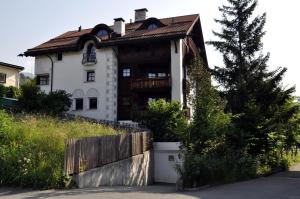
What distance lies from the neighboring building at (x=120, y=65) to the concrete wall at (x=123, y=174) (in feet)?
24.0

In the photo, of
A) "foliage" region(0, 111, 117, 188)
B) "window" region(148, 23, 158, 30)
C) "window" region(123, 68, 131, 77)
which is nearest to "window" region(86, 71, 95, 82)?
"window" region(123, 68, 131, 77)

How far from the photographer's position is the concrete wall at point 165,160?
2273cm

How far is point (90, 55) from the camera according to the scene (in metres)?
32.8

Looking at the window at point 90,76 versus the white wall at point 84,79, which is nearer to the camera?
the white wall at point 84,79

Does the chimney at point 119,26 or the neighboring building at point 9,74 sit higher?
the chimney at point 119,26

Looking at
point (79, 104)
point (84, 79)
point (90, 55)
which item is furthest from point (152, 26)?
point (79, 104)

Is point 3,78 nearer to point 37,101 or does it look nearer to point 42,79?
point 42,79

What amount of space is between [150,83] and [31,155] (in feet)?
55.9

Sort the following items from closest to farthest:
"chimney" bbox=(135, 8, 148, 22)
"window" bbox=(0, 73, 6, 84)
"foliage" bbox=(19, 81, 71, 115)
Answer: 1. "foliage" bbox=(19, 81, 71, 115)
2. "chimney" bbox=(135, 8, 148, 22)
3. "window" bbox=(0, 73, 6, 84)

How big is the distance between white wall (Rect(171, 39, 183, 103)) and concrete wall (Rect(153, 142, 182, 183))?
6245 millimetres

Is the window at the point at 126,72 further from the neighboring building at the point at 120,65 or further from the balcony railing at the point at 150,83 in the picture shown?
the balcony railing at the point at 150,83

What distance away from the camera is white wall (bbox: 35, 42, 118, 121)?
3130 cm

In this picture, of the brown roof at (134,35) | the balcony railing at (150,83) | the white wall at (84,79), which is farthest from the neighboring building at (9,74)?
the balcony railing at (150,83)

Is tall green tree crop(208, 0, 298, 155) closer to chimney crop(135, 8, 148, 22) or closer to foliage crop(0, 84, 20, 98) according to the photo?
chimney crop(135, 8, 148, 22)
